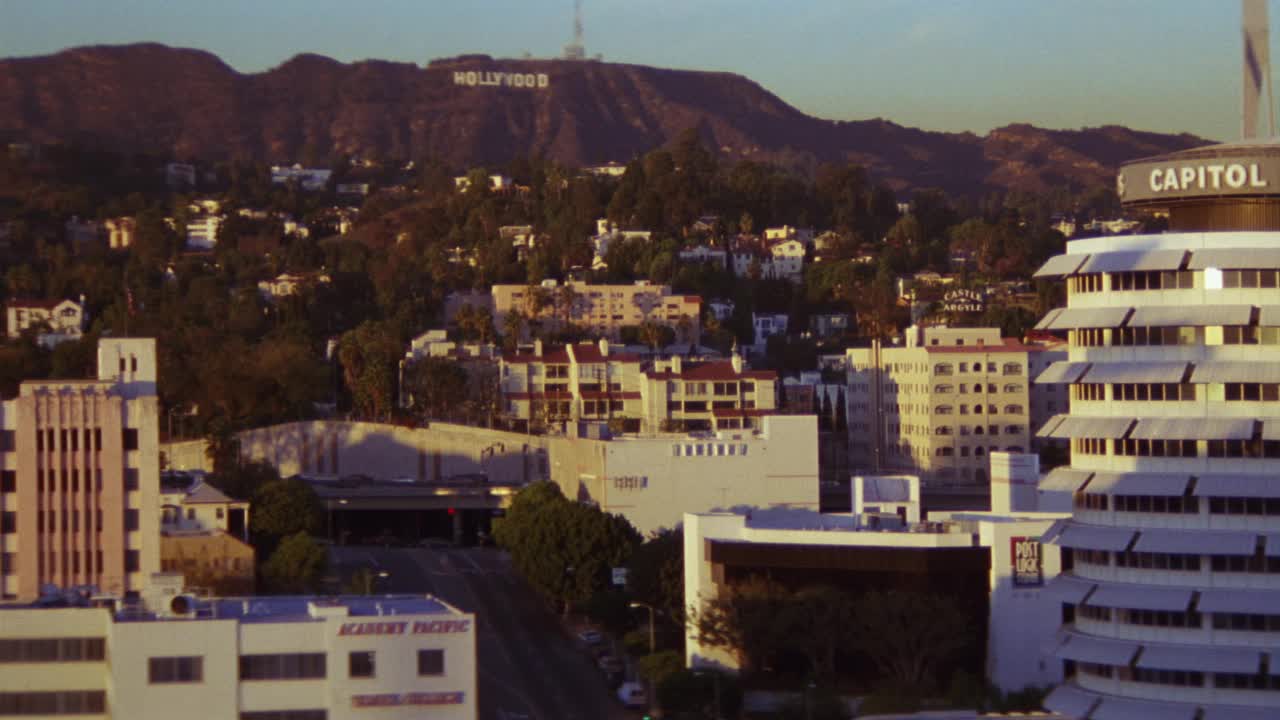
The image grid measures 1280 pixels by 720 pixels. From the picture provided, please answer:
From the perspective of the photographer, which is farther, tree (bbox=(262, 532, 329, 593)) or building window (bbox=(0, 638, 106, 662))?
tree (bbox=(262, 532, 329, 593))

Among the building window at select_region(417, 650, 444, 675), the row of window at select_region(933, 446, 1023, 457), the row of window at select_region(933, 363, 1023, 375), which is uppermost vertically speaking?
the row of window at select_region(933, 363, 1023, 375)

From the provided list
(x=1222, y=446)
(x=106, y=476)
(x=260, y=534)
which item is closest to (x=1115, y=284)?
(x=1222, y=446)

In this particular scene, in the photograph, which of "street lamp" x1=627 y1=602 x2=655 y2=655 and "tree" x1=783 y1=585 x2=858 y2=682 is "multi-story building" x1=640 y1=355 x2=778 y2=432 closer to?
"street lamp" x1=627 y1=602 x2=655 y2=655

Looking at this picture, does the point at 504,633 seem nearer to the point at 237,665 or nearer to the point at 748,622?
the point at 748,622

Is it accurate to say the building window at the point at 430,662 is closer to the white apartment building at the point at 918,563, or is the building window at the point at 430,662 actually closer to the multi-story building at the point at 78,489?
the white apartment building at the point at 918,563

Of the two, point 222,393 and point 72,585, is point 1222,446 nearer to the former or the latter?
point 72,585

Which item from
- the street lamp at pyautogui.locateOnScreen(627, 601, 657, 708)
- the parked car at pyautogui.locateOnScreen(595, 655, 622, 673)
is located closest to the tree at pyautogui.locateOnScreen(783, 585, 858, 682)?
the street lamp at pyautogui.locateOnScreen(627, 601, 657, 708)

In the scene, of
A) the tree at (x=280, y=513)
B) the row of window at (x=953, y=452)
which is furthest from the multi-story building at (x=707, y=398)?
the tree at (x=280, y=513)
